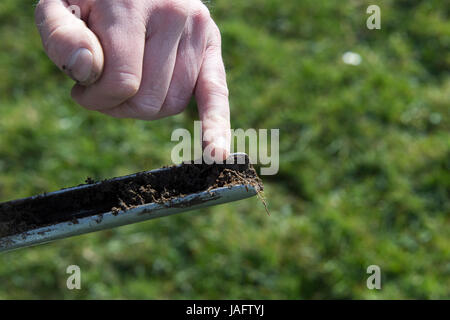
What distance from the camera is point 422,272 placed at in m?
2.77

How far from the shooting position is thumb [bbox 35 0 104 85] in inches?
47.5

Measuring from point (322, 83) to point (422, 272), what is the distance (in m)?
1.71

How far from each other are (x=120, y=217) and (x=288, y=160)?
2.14 metres

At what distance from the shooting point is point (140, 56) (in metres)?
1.30

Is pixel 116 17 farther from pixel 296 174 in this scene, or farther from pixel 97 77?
pixel 296 174

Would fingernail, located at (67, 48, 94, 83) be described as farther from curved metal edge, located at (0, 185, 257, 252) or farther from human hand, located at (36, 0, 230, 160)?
curved metal edge, located at (0, 185, 257, 252)

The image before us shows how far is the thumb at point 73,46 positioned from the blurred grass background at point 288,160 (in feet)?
5.84

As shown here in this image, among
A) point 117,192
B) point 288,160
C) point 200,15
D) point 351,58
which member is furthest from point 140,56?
point 351,58

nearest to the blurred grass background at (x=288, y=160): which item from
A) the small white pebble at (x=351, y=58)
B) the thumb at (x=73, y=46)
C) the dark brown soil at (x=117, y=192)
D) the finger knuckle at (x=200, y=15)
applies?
the small white pebble at (x=351, y=58)

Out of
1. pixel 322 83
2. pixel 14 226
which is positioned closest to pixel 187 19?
pixel 14 226

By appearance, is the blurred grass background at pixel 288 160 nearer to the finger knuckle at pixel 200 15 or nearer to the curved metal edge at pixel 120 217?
the curved metal edge at pixel 120 217

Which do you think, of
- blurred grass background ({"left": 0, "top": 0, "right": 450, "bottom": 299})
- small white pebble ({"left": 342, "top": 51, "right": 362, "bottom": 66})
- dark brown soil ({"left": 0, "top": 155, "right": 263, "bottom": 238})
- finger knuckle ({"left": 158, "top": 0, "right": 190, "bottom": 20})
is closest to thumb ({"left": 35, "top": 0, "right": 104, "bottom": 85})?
finger knuckle ({"left": 158, "top": 0, "right": 190, "bottom": 20})

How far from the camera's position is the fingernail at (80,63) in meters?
1.20

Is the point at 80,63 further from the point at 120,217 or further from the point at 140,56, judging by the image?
the point at 120,217
